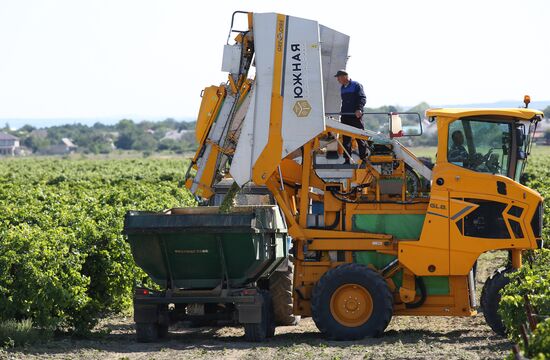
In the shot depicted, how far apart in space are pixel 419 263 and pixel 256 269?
7.35ft

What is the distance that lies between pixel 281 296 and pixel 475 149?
3.45 m

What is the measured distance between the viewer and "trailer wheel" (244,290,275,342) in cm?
1544

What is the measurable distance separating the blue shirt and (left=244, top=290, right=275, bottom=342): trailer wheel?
9.45 ft

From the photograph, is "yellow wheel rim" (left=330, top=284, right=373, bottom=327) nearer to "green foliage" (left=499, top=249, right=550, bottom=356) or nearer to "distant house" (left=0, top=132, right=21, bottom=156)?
"green foliage" (left=499, top=249, right=550, bottom=356)

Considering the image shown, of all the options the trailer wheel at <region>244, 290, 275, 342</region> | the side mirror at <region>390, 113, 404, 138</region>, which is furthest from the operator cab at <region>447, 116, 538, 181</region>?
the trailer wheel at <region>244, 290, 275, 342</region>

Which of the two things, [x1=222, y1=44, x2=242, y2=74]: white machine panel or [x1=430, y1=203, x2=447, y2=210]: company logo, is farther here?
[x1=222, y1=44, x2=242, y2=74]: white machine panel

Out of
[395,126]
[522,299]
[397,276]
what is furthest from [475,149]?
[522,299]

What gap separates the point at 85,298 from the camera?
16297mm

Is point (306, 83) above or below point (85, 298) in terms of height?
above

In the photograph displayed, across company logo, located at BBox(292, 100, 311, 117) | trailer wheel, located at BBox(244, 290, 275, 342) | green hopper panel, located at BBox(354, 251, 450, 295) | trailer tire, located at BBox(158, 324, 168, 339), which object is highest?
company logo, located at BBox(292, 100, 311, 117)

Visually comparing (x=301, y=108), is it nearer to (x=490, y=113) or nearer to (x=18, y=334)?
(x=490, y=113)

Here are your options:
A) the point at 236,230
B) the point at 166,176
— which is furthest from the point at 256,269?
the point at 166,176

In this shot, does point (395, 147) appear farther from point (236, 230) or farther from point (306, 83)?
point (236, 230)

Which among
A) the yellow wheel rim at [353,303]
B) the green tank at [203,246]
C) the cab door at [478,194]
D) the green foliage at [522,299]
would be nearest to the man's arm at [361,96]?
the cab door at [478,194]
